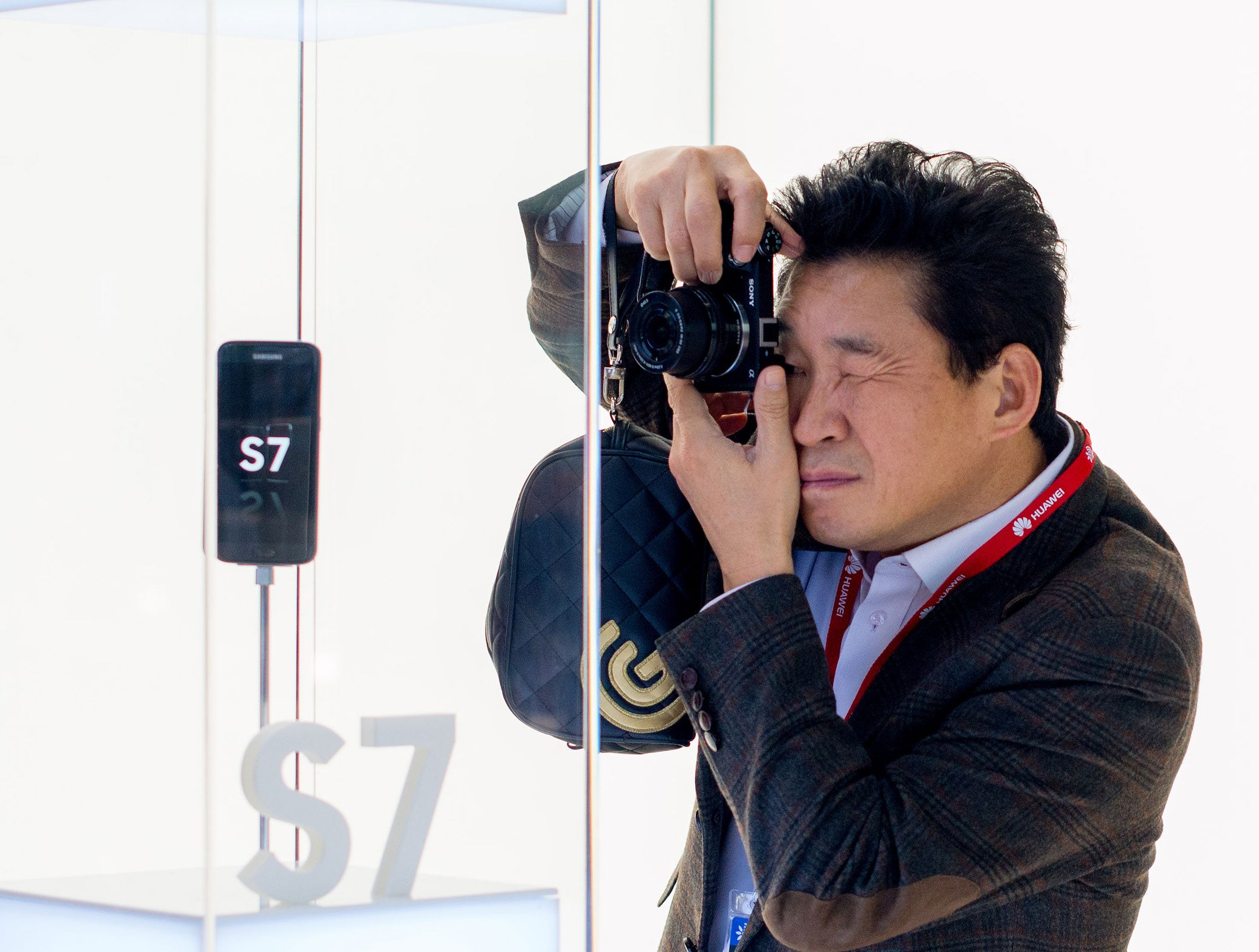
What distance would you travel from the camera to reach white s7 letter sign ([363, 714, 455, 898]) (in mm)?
651

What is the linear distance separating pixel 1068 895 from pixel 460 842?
511mm

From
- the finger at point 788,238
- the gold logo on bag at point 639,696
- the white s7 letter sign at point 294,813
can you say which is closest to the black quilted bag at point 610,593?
the gold logo on bag at point 639,696

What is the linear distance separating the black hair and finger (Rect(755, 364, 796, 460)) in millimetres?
130

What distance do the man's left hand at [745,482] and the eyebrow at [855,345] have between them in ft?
0.18

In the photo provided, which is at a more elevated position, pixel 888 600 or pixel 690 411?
pixel 690 411

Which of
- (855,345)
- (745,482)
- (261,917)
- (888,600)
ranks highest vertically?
(855,345)

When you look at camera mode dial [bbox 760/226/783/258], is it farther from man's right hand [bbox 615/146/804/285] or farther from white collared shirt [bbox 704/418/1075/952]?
white collared shirt [bbox 704/418/1075/952]

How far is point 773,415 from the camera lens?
99 centimetres

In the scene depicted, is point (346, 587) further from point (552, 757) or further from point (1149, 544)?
point (1149, 544)

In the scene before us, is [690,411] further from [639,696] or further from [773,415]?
[639,696]

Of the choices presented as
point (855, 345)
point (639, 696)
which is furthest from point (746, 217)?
point (639, 696)

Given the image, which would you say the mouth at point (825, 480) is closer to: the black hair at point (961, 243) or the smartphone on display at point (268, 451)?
the black hair at point (961, 243)

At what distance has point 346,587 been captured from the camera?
2.13 feet

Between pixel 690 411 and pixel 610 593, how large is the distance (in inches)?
6.5
